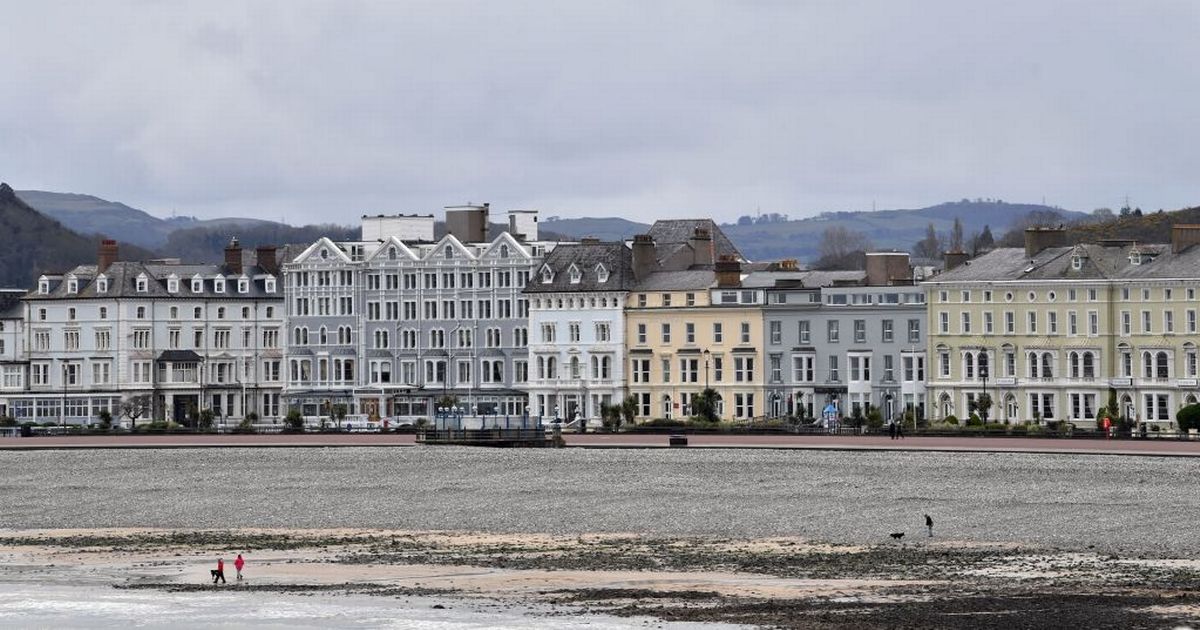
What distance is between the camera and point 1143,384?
126m

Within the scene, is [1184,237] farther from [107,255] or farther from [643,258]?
[107,255]

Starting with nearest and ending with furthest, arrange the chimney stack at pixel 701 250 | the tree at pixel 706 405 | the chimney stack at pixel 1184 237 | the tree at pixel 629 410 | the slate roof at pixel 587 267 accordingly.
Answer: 1. the chimney stack at pixel 1184 237
2. the tree at pixel 706 405
3. the tree at pixel 629 410
4. the slate roof at pixel 587 267
5. the chimney stack at pixel 701 250

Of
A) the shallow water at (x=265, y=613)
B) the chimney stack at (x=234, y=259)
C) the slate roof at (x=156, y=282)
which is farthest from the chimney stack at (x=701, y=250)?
the shallow water at (x=265, y=613)

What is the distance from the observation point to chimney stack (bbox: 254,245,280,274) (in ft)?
525

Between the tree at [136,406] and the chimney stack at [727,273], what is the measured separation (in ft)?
111

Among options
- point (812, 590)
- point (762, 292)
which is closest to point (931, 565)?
point (812, 590)

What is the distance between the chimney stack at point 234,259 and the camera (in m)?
159

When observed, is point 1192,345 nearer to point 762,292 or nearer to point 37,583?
point 762,292

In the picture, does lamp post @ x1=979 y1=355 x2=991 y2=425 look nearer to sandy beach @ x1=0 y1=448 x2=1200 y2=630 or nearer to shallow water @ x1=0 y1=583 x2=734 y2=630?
sandy beach @ x1=0 y1=448 x2=1200 y2=630

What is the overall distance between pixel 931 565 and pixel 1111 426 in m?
52.9

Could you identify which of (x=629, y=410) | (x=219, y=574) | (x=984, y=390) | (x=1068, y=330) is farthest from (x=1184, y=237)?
(x=219, y=574)

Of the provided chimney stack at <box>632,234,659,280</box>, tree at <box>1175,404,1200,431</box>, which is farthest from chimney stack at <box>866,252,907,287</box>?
tree at <box>1175,404,1200,431</box>

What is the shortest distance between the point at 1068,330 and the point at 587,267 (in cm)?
2745

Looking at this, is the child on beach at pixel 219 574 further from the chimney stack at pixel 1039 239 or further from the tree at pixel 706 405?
the chimney stack at pixel 1039 239
